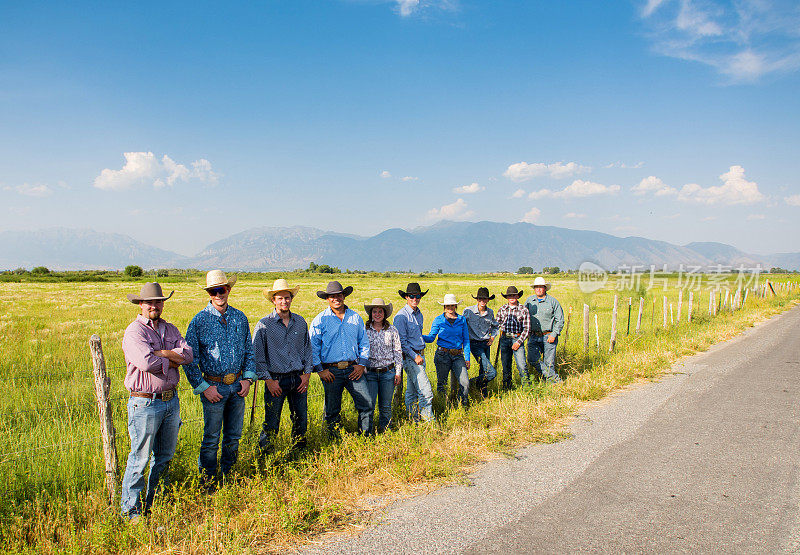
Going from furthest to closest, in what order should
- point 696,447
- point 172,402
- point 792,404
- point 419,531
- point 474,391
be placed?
point 474,391, point 792,404, point 696,447, point 172,402, point 419,531

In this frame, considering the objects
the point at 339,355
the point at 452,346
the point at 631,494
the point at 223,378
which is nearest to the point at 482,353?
the point at 452,346

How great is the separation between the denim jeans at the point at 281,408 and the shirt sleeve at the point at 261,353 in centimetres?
15

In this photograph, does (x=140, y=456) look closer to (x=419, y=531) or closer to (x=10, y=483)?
(x=10, y=483)

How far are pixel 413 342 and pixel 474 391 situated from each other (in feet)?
6.73

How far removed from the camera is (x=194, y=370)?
4355 millimetres

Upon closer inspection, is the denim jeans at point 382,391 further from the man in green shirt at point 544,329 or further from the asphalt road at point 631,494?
the man in green shirt at point 544,329

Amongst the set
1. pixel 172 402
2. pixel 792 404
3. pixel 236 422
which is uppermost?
pixel 172 402

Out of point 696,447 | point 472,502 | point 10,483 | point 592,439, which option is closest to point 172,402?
point 10,483

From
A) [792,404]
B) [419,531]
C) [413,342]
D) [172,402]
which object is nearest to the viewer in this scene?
[419,531]

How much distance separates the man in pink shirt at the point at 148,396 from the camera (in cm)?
374

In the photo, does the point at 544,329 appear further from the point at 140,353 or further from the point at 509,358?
the point at 140,353

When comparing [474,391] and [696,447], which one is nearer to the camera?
[696,447]

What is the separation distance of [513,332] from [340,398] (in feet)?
13.0

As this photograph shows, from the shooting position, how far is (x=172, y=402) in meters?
4.01
